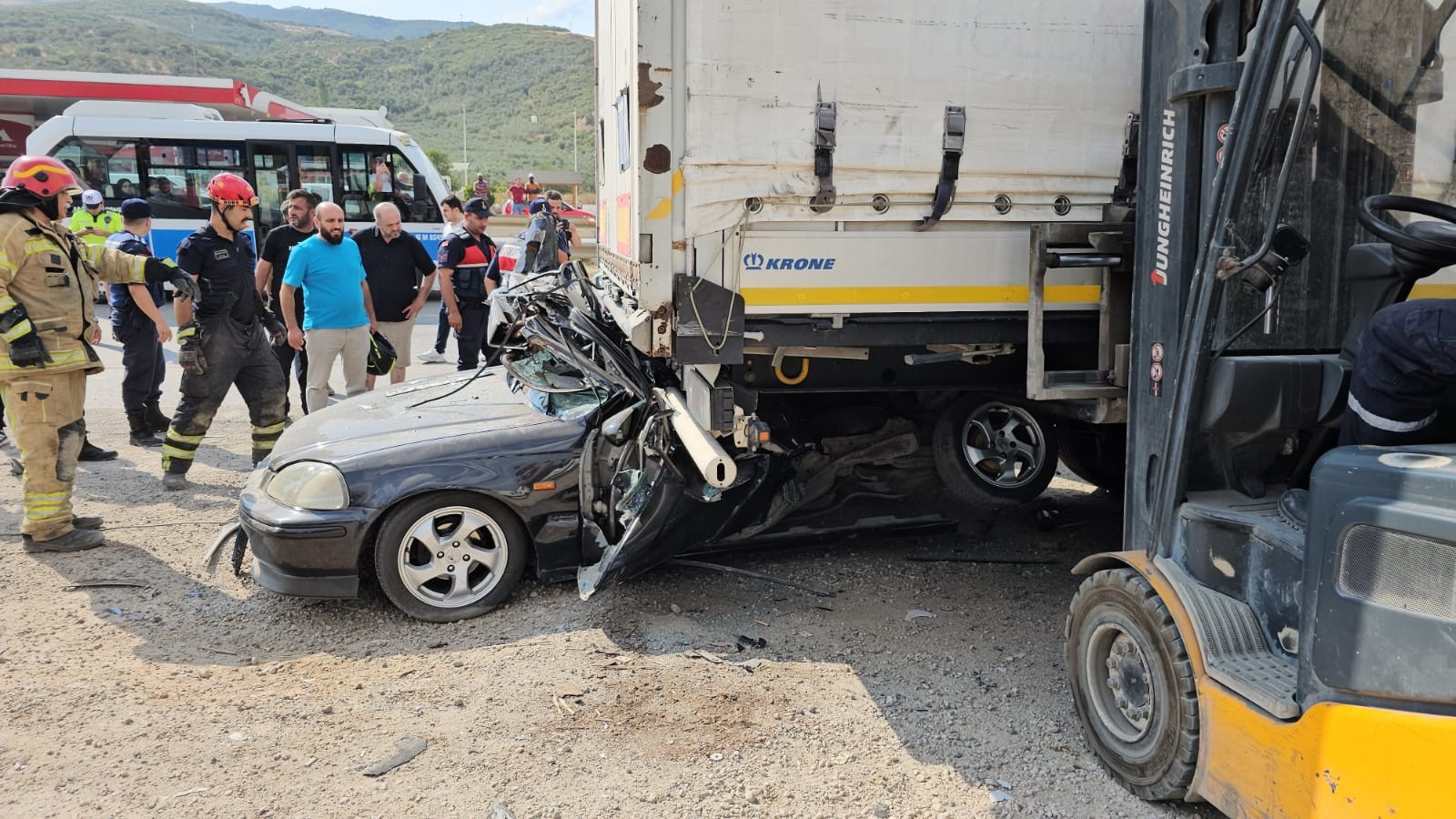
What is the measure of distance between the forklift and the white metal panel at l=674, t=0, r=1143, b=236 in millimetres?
763

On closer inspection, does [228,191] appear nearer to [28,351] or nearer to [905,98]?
[28,351]

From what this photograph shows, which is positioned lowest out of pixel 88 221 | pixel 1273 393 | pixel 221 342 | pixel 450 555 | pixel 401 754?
pixel 401 754

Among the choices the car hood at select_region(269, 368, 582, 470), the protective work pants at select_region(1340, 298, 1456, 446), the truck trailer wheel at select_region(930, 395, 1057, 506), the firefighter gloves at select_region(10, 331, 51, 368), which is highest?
the protective work pants at select_region(1340, 298, 1456, 446)

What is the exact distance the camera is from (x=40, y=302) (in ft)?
18.1

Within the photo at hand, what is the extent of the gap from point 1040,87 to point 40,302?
5.15 m


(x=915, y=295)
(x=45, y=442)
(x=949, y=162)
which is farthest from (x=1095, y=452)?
(x=45, y=442)

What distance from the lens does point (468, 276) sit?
350 inches

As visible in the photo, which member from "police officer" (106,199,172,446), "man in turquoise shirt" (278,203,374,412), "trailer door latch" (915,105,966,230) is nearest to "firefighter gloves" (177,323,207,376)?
"man in turquoise shirt" (278,203,374,412)

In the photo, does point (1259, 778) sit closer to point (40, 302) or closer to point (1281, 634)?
point (1281, 634)

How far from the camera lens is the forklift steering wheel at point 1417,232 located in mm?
2584

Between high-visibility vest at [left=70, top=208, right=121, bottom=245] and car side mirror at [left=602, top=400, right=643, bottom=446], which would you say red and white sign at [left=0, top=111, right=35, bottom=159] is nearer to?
high-visibility vest at [left=70, top=208, right=121, bottom=245]

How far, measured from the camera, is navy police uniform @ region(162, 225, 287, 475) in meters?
6.71

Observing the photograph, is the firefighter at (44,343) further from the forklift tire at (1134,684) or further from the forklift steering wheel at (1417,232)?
the forklift steering wheel at (1417,232)

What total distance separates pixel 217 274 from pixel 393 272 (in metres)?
Answer: 1.56
